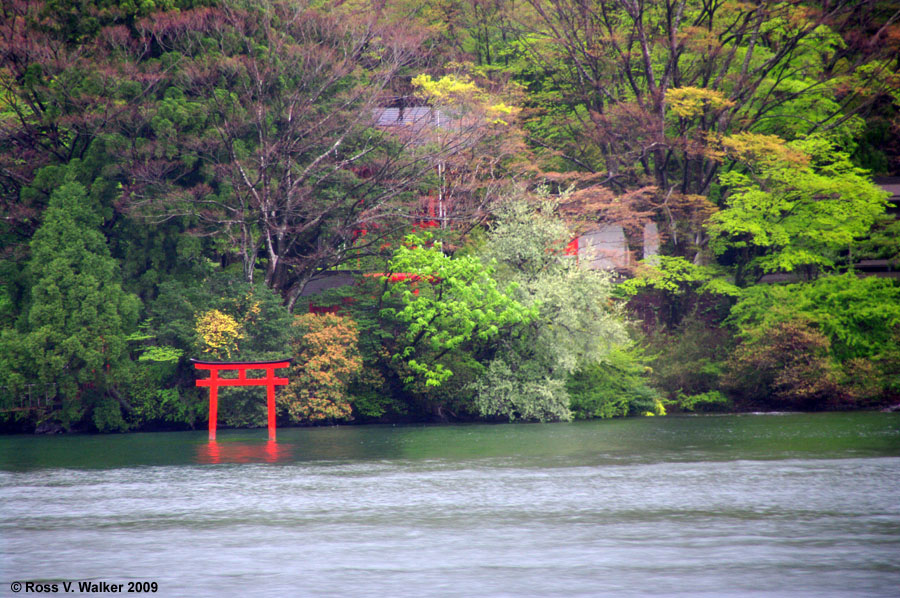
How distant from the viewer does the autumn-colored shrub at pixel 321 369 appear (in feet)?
98.6

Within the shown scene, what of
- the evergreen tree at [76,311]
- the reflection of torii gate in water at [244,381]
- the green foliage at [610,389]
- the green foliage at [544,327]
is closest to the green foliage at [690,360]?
the green foliage at [610,389]

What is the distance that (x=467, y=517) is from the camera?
14289mm

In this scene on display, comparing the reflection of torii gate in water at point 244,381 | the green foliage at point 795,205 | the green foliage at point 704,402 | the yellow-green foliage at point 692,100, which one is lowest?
the green foliage at point 704,402

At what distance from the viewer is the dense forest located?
2997cm

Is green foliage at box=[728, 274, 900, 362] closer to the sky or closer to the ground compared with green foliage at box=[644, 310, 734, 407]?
closer to the sky

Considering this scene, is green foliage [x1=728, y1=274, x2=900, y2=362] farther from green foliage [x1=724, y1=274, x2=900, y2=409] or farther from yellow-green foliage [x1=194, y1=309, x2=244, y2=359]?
yellow-green foliage [x1=194, y1=309, x2=244, y2=359]

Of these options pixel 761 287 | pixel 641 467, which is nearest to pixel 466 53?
pixel 761 287

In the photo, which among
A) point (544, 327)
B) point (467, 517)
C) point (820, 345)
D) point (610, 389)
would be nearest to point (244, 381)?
point (544, 327)

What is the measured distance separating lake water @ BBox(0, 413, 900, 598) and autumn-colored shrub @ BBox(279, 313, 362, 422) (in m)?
5.35

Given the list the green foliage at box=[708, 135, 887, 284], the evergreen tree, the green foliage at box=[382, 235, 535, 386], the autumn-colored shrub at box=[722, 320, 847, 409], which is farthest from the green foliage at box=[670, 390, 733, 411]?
the evergreen tree

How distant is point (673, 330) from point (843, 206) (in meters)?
7.56

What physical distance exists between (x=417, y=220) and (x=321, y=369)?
6.74m

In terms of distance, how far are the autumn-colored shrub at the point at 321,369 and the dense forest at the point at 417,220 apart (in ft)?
0.30

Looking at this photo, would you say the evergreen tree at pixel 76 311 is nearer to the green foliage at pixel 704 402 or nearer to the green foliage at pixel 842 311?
the green foliage at pixel 704 402
